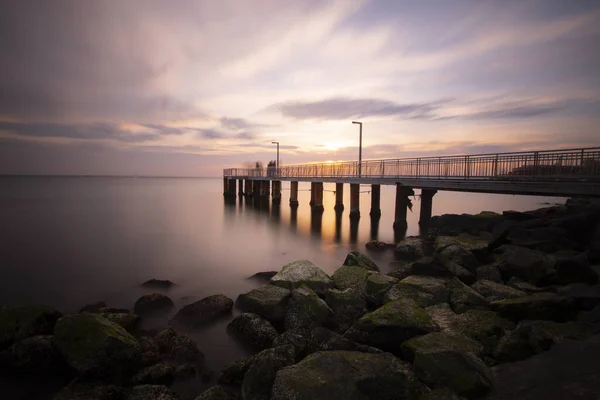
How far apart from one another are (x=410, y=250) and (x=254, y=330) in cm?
907

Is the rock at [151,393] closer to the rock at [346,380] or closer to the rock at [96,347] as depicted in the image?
the rock at [96,347]

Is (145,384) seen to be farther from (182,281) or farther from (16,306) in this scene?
(182,281)

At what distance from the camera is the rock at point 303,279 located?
7723 mm

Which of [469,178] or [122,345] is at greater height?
[469,178]

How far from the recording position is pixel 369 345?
4922mm

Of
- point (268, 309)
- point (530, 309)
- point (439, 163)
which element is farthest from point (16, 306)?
point (439, 163)

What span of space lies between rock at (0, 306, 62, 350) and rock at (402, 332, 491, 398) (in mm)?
6473

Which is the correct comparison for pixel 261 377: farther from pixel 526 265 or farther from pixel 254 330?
pixel 526 265

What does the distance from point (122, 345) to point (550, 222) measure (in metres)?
A: 13.7

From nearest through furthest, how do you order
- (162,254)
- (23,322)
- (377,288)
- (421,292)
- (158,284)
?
1. (23,322)
2. (421,292)
3. (377,288)
4. (158,284)
5. (162,254)

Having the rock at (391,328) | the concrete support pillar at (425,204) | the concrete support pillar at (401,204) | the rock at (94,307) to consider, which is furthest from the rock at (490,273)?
the concrete support pillar at (425,204)

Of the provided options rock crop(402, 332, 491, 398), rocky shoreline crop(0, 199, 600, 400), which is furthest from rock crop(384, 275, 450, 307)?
rock crop(402, 332, 491, 398)

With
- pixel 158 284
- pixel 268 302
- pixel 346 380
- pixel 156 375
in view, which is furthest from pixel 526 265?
pixel 158 284

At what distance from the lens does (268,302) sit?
6.91 m
